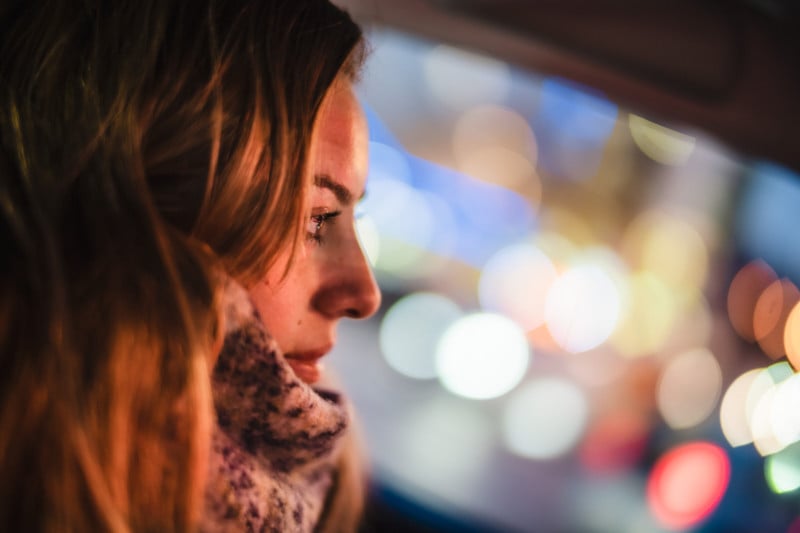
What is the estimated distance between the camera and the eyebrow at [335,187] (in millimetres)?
919

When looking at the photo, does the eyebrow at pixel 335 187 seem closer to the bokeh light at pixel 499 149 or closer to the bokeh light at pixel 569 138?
the bokeh light at pixel 569 138

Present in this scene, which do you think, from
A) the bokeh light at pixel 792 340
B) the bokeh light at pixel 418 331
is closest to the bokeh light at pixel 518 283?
the bokeh light at pixel 418 331

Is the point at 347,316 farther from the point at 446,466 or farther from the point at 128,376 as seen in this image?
the point at 446,466

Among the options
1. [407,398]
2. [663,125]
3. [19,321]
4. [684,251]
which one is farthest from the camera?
[684,251]

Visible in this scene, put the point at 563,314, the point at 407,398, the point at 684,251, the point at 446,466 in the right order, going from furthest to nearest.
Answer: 1. the point at 563,314
2. the point at 684,251
3. the point at 407,398
4. the point at 446,466

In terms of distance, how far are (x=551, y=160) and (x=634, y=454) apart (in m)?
7.48

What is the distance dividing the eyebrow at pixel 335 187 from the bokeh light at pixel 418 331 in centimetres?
542

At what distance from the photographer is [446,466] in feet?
15.9

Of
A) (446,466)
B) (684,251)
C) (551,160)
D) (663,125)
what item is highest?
(551,160)

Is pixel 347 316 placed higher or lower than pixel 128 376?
higher

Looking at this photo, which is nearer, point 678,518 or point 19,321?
point 19,321

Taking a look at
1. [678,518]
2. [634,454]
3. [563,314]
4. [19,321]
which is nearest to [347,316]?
[19,321]

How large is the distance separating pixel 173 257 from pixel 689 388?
748 cm

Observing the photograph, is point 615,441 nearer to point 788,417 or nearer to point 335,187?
point 788,417
